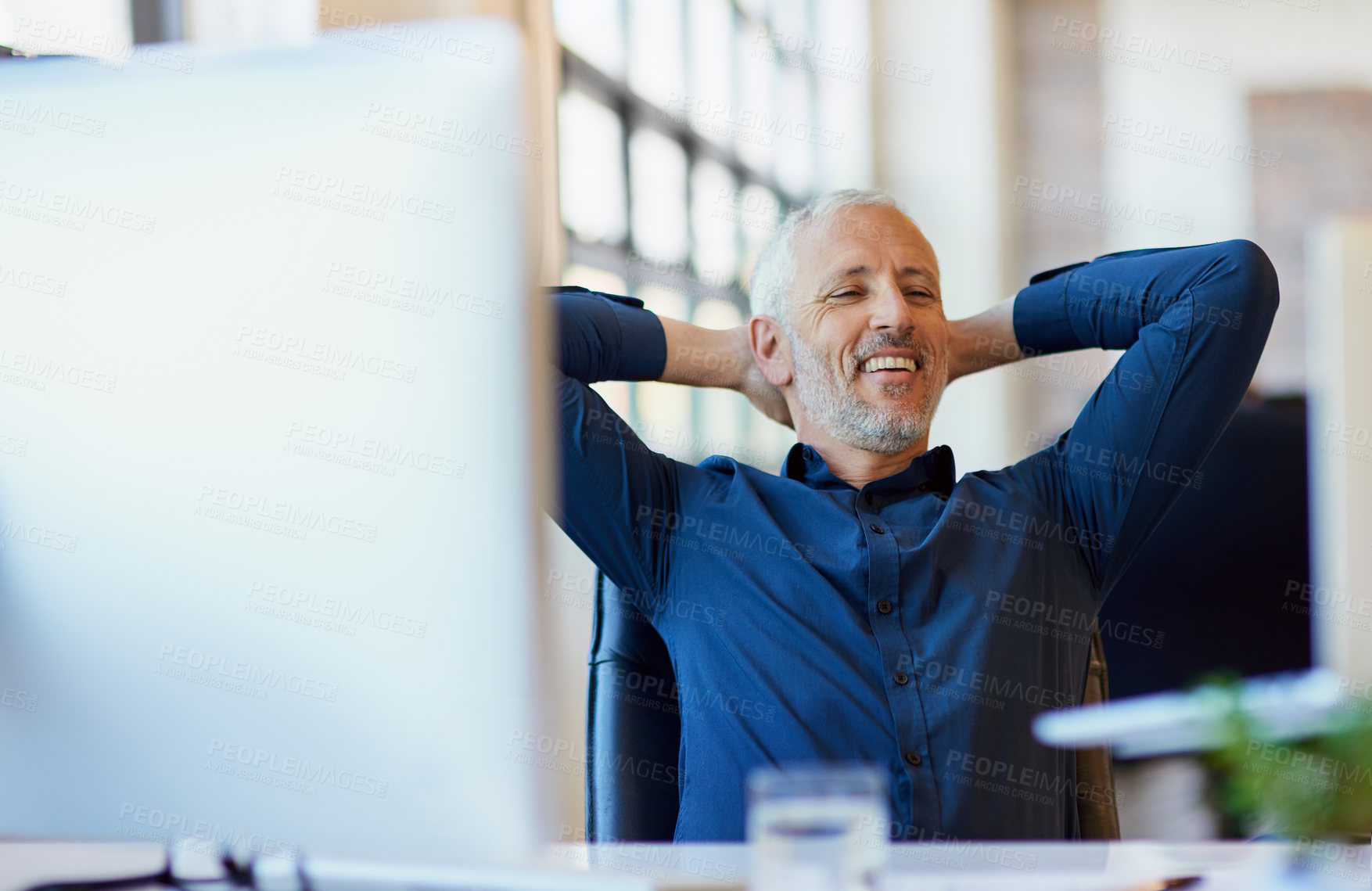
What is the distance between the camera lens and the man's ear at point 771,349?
161 centimetres

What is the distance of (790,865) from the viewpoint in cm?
57

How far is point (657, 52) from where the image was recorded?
13.6 feet

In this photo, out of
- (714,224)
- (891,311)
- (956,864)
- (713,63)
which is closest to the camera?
(956,864)

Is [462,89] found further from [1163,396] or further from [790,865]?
[1163,396]

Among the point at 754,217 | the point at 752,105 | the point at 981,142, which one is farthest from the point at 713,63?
the point at 981,142

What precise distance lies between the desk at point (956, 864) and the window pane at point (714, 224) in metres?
3.62

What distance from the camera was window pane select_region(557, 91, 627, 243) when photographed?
131 inches

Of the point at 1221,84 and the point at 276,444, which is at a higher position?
the point at 1221,84

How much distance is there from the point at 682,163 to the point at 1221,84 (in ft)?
10.8

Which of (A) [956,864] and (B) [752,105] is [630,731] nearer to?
(A) [956,864]

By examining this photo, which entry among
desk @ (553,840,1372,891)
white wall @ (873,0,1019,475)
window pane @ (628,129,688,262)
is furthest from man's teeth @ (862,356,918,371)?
white wall @ (873,0,1019,475)

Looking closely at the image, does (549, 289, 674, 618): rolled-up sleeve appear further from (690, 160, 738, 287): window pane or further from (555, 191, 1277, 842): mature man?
(690, 160, 738, 287): window pane

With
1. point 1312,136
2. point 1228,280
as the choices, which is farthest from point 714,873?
point 1312,136

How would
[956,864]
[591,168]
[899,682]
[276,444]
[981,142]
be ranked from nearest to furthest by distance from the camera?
1. [276,444]
2. [956,864]
3. [899,682]
4. [591,168]
5. [981,142]
